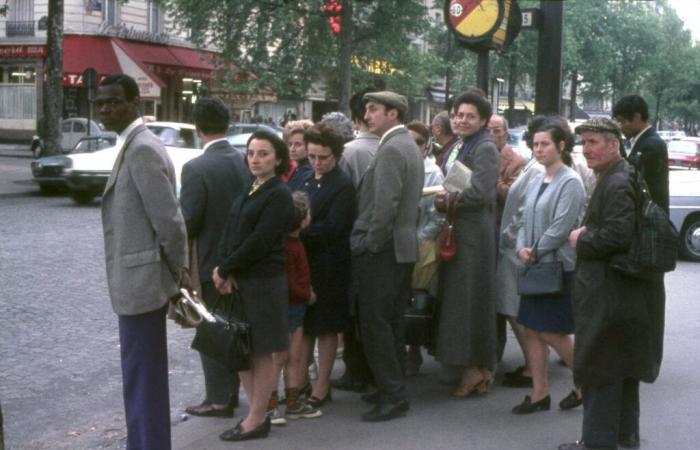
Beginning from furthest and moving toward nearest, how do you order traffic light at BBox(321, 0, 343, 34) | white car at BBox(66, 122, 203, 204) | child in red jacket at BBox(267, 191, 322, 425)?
traffic light at BBox(321, 0, 343, 34)
white car at BBox(66, 122, 203, 204)
child in red jacket at BBox(267, 191, 322, 425)

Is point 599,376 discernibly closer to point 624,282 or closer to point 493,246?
point 624,282

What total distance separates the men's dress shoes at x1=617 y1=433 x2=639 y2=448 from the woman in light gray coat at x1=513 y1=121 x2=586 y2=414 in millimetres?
802

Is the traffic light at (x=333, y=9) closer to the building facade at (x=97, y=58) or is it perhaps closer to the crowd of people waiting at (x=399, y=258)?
the building facade at (x=97, y=58)

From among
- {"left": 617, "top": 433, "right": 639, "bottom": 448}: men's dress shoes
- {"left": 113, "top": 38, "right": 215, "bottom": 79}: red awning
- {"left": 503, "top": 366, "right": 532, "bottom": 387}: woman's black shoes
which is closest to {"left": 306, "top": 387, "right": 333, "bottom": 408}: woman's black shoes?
{"left": 503, "top": 366, "right": 532, "bottom": 387}: woman's black shoes

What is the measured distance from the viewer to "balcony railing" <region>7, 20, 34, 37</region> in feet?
145

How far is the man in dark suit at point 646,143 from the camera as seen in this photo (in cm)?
737

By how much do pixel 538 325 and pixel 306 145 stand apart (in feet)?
6.01

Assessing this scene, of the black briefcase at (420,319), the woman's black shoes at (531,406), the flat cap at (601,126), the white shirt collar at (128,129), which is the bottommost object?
the woman's black shoes at (531,406)

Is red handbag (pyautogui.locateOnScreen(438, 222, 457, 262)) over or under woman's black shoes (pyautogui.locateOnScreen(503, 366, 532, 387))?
over

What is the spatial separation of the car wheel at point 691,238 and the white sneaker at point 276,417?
9884 millimetres

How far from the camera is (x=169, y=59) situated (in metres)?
45.2

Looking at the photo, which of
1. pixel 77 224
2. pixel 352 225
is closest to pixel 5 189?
pixel 77 224

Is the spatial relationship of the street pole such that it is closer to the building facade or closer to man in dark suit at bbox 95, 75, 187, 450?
man in dark suit at bbox 95, 75, 187, 450

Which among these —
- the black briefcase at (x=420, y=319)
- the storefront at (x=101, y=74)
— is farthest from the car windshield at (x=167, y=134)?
the storefront at (x=101, y=74)
